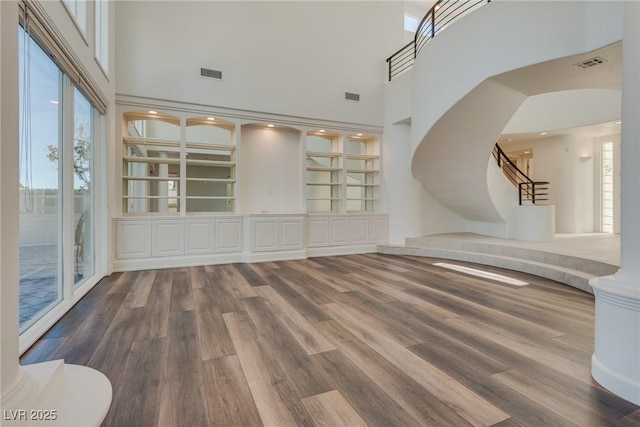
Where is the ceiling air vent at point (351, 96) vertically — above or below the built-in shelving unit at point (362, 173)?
above

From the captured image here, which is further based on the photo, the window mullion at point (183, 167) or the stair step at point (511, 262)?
the window mullion at point (183, 167)

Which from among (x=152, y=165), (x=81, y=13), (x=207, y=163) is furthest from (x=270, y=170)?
(x=81, y=13)

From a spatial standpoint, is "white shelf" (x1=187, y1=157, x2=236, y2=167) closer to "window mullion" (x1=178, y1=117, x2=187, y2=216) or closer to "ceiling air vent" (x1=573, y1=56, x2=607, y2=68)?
"window mullion" (x1=178, y1=117, x2=187, y2=216)

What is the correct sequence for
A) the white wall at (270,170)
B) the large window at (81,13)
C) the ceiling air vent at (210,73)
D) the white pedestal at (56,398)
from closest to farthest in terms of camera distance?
the white pedestal at (56,398)
the large window at (81,13)
the ceiling air vent at (210,73)
the white wall at (270,170)

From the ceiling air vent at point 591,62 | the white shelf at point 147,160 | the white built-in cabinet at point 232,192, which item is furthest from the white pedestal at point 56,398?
the ceiling air vent at point 591,62

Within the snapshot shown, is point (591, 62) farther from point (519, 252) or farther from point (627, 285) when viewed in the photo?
point (627, 285)

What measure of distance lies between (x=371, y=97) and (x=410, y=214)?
2.75 metres

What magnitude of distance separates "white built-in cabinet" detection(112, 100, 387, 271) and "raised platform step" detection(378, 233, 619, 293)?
0.93 m

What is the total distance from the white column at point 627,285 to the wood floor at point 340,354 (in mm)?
136

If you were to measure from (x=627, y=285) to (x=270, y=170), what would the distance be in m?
5.36

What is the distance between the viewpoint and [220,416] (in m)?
1.50

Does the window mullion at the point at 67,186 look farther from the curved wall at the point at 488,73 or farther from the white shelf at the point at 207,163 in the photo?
the curved wall at the point at 488,73

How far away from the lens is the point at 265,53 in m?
5.77

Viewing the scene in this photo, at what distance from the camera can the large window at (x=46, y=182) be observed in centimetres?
232
